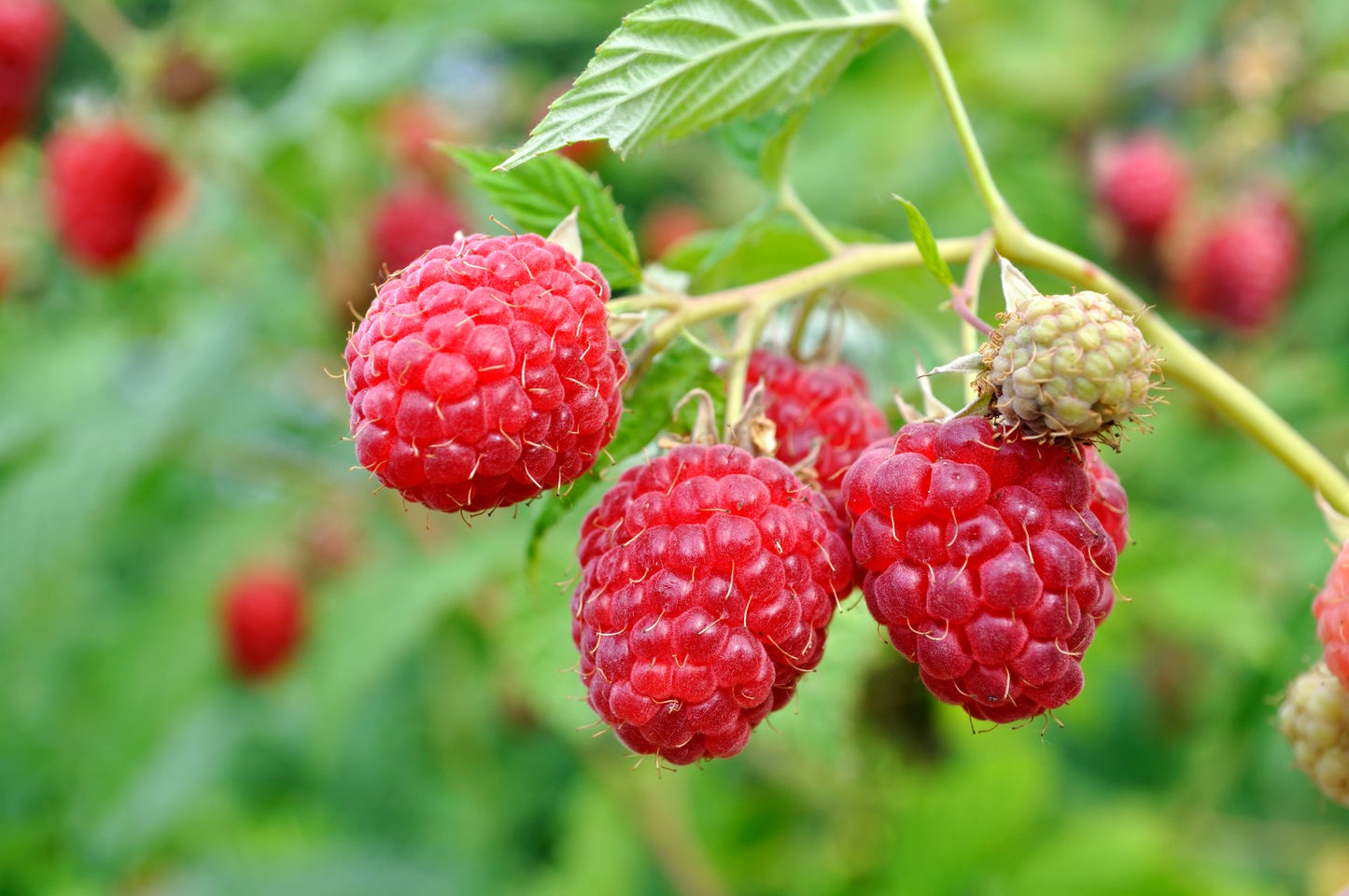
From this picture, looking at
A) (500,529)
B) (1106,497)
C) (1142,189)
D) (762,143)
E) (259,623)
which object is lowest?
(259,623)

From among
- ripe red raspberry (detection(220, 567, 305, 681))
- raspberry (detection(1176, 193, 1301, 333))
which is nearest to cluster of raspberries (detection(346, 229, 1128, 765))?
raspberry (detection(1176, 193, 1301, 333))

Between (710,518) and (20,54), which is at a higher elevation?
(710,518)

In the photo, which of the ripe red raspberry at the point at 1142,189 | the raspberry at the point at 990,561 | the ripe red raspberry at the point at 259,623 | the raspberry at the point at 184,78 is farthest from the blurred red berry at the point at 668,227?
the raspberry at the point at 990,561

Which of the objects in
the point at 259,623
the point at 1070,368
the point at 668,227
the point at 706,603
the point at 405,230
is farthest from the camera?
the point at 259,623

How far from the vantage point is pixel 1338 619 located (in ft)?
3.72

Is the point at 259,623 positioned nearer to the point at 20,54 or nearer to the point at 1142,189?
the point at 20,54

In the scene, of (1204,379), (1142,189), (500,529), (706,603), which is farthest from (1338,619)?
(1142,189)

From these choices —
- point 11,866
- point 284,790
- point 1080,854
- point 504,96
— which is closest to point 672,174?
point 504,96

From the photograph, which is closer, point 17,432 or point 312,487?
point 17,432

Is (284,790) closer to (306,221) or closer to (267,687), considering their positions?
(267,687)

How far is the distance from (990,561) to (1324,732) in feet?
1.74

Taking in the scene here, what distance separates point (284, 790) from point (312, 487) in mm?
2049

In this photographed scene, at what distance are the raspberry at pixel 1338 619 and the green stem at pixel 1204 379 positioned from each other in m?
0.12

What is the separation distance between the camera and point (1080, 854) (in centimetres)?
279
